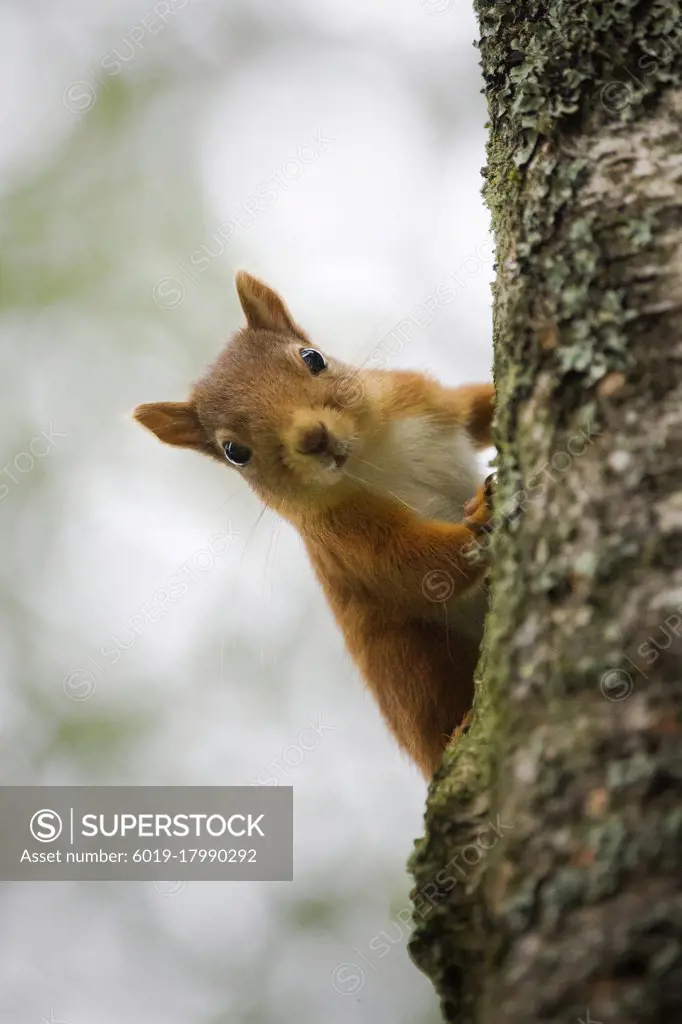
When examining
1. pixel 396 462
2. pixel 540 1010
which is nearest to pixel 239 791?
pixel 396 462

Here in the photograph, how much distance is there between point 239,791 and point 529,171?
3.08 m

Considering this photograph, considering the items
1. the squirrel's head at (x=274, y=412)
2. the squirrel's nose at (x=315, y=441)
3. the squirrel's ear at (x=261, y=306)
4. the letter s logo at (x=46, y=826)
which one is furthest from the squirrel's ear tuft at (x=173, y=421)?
the letter s logo at (x=46, y=826)

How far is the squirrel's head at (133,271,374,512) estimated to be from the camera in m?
3.02

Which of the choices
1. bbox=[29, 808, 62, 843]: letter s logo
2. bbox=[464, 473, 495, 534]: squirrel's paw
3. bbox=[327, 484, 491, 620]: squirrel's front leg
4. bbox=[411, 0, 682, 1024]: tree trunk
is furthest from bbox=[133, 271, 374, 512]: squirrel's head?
bbox=[29, 808, 62, 843]: letter s logo

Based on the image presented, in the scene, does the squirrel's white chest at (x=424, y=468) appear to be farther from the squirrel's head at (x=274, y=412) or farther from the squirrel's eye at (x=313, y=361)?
the squirrel's eye at (x=313, y=361)

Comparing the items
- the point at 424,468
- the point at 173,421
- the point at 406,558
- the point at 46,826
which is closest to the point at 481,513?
the point at 406,558

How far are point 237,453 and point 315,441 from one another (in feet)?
1.23

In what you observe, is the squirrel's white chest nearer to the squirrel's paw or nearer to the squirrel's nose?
the squirrel's nose

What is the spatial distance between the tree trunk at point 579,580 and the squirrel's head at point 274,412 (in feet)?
3.97

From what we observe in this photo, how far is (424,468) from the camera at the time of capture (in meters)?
3.30

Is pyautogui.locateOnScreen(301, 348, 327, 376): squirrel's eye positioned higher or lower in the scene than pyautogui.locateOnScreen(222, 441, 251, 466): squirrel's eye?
higher

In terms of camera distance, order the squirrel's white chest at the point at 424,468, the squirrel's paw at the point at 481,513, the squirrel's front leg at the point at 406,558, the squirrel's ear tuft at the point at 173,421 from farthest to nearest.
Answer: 1. the squirrel's ear tuft at the point at 173,421
2. the squirrel's white chest at the point at 424,468
3. the squirrel's front leg at the point at 406,558
4. the squirrel's paw at the point at 481,513

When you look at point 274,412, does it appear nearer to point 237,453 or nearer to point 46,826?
point 237,453

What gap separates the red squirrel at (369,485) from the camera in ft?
9.66
